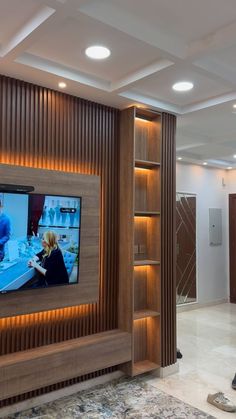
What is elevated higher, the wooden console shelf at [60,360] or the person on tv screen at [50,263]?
the person on tv screen at [50,263]

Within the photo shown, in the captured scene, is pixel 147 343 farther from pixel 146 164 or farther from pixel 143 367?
pixel 146 164

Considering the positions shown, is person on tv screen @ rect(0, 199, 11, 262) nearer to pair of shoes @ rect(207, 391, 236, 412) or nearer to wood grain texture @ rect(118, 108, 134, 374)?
wood grain texture @ rect(118, 108, 134, 374)

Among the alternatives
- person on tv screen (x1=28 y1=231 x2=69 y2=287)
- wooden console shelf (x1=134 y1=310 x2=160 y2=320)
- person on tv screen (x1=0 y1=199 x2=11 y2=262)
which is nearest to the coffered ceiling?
person on tv screen (x1=0 y1=199 x2=11 y2=262)

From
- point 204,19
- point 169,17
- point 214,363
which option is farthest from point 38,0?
point 214,363

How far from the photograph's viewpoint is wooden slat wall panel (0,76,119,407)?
117 inches

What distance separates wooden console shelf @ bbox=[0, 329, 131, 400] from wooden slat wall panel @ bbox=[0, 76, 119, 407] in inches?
4.5

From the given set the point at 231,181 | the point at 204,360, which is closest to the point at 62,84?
the point at 204,360

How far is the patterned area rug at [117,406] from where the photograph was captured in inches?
115

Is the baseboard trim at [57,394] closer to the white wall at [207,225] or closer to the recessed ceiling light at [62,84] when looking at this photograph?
the recessed ceiling light at [62,84]

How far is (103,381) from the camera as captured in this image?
11.5 feet

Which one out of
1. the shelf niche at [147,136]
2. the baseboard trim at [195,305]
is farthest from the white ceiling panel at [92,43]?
the baseboard trim at [195,305]

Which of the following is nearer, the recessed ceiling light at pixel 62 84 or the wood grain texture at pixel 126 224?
the recessed ceiling light at pixel 62 84

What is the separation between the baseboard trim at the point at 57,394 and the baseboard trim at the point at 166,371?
15.1 inches

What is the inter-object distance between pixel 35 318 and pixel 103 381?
1.02 meters
